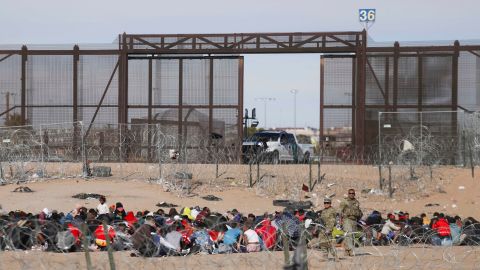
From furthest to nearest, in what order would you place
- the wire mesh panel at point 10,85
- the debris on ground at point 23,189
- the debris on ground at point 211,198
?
the wire mesh panel at point 10,85, the debris on ground at point 211,198, the debris on ground at point 23,189

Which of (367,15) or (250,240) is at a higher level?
(367,15)

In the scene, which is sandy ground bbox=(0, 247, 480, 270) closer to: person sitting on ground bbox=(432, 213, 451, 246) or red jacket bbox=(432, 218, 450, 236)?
person sitting on ground bbox=(432, 213, 451, 246)

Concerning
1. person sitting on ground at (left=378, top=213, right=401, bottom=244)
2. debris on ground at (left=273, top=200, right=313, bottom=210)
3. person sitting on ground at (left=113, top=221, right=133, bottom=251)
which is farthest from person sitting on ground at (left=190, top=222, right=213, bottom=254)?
debris on ground at (left=273, top=200, right=313, bottom=210)

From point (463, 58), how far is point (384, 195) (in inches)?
338

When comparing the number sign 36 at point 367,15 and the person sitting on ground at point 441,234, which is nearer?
the person sitting on ground at point 441,234

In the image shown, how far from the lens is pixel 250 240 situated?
1289 cm

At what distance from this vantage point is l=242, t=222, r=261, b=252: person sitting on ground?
12784 mm

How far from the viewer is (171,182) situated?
22.7 metres

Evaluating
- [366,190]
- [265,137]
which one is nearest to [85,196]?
[366,190]

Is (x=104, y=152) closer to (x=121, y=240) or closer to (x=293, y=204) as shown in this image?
(x=293, y=204)

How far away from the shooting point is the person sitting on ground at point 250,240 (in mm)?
12784

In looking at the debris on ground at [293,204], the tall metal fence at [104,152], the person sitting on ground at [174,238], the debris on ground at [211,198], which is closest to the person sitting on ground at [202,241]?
the person sitting on ground at [174,238]

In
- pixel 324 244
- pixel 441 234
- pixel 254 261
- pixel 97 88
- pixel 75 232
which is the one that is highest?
pixel 97 88

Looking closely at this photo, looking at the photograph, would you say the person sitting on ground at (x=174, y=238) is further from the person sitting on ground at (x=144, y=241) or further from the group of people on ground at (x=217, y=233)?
the person sitting on ground at (x=144, y=241)
